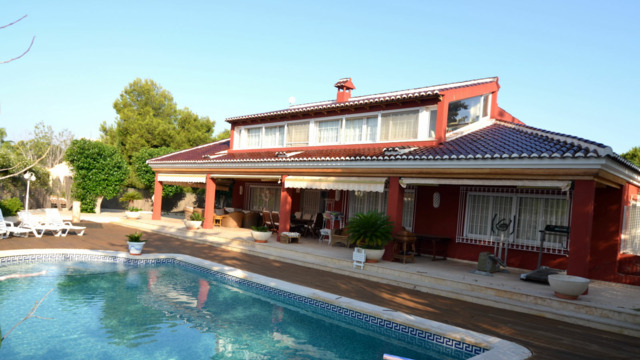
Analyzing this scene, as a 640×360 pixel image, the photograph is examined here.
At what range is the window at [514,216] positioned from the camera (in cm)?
1057

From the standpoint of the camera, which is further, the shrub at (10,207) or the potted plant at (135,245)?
the shrub at (10,207)

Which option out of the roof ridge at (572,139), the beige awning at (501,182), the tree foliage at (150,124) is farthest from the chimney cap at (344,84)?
the tree foliage at (150,124)

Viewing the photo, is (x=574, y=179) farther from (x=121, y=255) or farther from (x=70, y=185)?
(x=70, y=185)

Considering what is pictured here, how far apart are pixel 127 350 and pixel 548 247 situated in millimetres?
10326

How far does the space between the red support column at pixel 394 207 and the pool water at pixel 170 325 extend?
3.93 meters

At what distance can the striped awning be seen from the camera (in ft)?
56.0

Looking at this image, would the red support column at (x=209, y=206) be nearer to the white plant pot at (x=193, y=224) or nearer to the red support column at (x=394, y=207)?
the white plant pot at (x=193, y=224)

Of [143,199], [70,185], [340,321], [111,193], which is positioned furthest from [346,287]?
[70,185]

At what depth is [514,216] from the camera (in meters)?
Result: 11.1

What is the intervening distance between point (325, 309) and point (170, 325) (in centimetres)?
278

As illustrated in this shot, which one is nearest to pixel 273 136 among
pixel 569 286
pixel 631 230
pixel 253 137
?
pixel 253 137

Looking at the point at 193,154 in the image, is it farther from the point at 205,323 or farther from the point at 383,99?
the point at 205,323

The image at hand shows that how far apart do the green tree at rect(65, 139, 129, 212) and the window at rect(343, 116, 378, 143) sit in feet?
47.6

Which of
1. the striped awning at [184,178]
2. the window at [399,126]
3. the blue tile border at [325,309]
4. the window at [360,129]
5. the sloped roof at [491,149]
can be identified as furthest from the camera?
the striped awning at [184,178]
